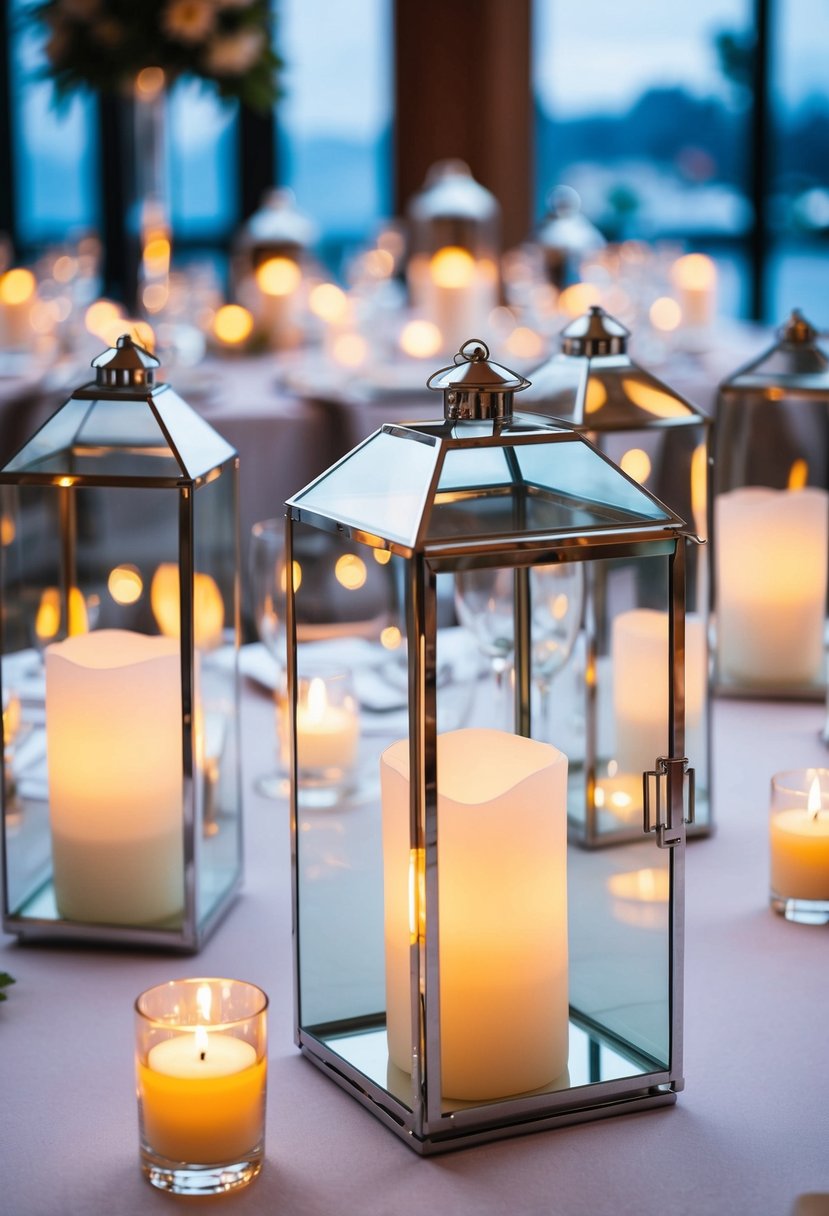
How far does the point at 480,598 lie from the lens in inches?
43.9

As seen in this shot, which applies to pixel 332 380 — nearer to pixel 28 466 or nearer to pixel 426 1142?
pixel 28 466

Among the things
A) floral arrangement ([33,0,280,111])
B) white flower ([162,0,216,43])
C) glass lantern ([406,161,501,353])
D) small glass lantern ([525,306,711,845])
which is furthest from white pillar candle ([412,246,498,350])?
small glass lantern ([525,306,711,845])

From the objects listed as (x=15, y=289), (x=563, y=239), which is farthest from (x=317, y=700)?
(x=563, y=239)

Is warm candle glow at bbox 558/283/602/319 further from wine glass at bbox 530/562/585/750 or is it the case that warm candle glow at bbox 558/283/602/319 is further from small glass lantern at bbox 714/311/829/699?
wine glass at bbox 530/562/585/750

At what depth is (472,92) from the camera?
5.44 m

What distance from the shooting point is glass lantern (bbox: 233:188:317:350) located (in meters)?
3.34

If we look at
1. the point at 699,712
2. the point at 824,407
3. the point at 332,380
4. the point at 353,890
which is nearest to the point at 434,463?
the point at 353,890

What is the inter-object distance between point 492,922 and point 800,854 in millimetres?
353

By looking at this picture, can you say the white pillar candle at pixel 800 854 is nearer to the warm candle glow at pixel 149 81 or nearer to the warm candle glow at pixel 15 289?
the warm candle glow at pixel 15 289

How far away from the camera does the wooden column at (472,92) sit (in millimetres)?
5348

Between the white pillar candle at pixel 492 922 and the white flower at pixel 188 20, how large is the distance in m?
2.71

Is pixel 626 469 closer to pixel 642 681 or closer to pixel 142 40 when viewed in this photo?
pixel 642 681

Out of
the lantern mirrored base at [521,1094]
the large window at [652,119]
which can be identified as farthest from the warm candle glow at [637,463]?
the large window at [652,119]

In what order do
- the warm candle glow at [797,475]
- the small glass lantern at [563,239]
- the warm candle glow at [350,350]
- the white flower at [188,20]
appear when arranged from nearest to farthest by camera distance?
1. the warm candle glow at [797,475]
2. the warm candle glow at [350,350]
3. the white flower at [188,20]
4. the small glass lantern at [563,239]
